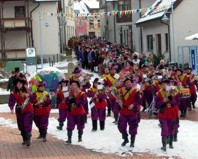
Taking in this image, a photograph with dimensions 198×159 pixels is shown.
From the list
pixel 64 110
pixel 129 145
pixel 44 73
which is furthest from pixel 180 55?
pixel 129 145

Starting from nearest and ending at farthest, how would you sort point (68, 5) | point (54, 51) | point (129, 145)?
point (129, 145)
point (54, 51)
point (68, 5)

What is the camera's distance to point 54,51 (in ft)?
135

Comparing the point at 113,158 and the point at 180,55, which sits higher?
the point at 180,55

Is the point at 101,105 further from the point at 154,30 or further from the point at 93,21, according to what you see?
the point at 93,21

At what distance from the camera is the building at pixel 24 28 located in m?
38.2

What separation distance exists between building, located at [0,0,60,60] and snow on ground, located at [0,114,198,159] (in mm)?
25029

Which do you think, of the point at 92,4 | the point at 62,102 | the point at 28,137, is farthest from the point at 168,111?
the point at 92,4

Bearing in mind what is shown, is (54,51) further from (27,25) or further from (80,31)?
(80,31)

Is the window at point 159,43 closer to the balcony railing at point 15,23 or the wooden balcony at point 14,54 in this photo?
the balcony railing at point 15,23

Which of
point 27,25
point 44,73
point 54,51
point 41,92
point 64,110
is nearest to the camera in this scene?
point 41,92

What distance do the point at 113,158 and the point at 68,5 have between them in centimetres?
5949

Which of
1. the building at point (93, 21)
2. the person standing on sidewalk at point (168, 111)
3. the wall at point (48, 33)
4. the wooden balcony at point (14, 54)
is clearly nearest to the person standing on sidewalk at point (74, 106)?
the person standing on sidewalk at point (168, 111)

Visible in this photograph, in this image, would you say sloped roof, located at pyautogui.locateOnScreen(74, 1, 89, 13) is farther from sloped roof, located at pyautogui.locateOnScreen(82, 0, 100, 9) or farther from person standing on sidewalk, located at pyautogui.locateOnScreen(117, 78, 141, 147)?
person standing on sidewalk, located at pyautogui.locateOnScreen(117, 78, 141, 147)

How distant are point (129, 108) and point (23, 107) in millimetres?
2511
